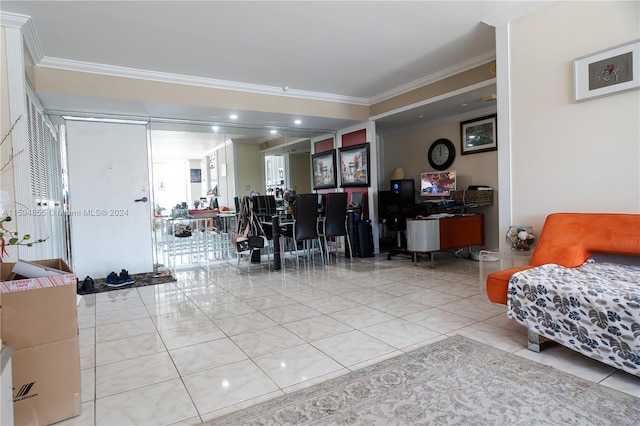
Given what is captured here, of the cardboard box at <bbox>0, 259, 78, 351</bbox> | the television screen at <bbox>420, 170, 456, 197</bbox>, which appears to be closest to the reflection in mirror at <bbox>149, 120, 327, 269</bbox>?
the television screen at <bbox>420, 170, 456, 197</bbox>

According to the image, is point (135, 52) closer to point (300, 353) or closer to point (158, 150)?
point (158, 150)

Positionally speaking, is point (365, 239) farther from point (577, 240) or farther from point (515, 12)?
point (515, 12)

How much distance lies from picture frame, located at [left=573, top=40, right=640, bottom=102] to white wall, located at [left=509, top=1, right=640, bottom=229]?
0.05 metres

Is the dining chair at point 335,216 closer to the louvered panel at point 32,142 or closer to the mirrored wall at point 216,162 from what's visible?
the mirrored wall at point 216,162

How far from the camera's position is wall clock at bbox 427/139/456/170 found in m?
6.29

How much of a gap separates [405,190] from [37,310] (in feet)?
18.4

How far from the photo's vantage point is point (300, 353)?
240 cm

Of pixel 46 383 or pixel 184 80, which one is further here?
pixel 184 80

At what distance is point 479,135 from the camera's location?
5781mm

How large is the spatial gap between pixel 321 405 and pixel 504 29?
3477 millimetres

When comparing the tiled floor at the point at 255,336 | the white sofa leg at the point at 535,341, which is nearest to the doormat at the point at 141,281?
the tiled floor at the point at 255,336

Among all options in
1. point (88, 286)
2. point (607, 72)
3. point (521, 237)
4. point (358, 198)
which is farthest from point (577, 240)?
point (88, 286)

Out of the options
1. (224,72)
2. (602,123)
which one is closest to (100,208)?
(224,72)

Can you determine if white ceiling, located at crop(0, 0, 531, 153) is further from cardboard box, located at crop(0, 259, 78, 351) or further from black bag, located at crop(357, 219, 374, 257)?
cardboard box, located at crop(0, 259, 78, 351)
